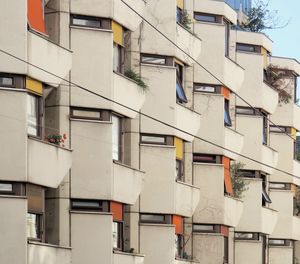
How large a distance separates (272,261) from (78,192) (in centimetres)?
2050

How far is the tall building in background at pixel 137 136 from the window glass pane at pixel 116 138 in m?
0.07

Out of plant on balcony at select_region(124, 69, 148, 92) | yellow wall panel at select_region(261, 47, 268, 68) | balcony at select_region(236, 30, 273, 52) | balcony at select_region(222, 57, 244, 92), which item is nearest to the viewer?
plant on balcony at select_region(124, 69, 148, 92)

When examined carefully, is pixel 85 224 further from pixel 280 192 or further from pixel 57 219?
pixel 280 192

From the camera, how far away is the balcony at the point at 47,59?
1508 inches

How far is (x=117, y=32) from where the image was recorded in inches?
1734

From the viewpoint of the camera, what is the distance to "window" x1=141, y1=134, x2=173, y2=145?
46562 millimetres

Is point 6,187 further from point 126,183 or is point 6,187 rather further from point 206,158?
point 206,158

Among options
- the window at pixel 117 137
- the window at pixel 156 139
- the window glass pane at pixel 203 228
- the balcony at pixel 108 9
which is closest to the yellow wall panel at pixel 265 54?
the window glass pane at pixel 203 228

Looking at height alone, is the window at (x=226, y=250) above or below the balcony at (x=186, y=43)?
below

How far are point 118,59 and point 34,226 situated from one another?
757 cm

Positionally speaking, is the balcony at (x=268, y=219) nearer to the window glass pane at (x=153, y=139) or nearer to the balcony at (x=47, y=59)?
the window glass pane at (x=153, y=139)

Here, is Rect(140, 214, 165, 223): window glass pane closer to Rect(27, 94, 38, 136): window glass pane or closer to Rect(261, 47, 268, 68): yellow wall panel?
Rect(27, 94, 38, 136): window glass pane

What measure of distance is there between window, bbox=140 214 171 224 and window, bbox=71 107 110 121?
4928 millimetres

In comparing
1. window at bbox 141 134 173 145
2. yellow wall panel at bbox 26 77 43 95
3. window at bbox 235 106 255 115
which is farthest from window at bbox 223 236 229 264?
yellow wall panel at bbox 26 77 43 95
